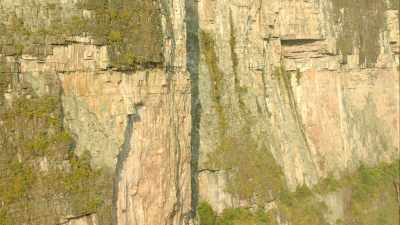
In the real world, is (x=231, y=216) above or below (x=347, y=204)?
above

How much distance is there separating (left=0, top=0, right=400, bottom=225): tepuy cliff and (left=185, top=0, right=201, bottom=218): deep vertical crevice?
2.2 inches

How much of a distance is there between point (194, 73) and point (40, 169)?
29.0 feet

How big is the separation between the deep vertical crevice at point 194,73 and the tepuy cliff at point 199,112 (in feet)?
0.19

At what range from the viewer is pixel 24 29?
17.3m

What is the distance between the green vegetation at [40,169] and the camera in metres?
16.9

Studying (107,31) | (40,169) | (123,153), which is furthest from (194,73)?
(40,169)

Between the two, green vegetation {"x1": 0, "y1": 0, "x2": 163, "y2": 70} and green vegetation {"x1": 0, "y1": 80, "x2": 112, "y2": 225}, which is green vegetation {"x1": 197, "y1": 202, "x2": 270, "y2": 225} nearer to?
green vegetation {"x1": 0, "y1": 0, "x2": 163, "y2": 70}

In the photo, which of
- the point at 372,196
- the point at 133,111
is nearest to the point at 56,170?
the point at 133,111

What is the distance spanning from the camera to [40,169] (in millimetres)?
17438

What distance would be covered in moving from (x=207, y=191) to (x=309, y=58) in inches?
313

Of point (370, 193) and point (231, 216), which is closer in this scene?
point (231, 216)

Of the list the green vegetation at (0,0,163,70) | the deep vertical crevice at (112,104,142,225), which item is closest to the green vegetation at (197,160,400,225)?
the deep vertical crevice at (112,104,142,225)

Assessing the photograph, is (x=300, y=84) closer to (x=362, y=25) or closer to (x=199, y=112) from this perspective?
(x=362, y=25)

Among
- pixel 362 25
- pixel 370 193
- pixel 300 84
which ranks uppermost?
pixel 362 25
